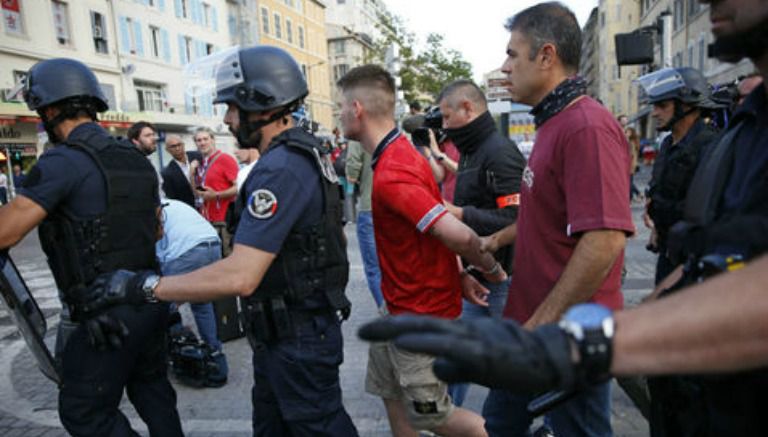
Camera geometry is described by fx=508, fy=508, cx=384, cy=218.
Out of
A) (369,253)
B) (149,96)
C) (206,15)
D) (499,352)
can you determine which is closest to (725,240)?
(499,352)

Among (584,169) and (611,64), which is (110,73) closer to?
(584,169)

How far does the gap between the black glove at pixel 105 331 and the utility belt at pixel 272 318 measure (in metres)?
0.64

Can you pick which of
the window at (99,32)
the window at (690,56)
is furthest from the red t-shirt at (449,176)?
the window at (690,56)

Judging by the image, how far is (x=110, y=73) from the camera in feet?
85.3

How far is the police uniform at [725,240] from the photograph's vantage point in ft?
3.23

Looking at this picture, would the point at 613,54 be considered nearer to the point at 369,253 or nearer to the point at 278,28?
the point at 278,28

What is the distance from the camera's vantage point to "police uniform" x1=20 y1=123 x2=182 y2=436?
242 cm

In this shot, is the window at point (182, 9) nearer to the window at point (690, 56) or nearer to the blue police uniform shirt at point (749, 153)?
the window at point (690, 56)

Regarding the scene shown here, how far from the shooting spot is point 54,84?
2.63 m

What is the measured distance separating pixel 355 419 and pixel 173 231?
2.15 metres

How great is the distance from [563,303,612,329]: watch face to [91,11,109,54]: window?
29.7 meters

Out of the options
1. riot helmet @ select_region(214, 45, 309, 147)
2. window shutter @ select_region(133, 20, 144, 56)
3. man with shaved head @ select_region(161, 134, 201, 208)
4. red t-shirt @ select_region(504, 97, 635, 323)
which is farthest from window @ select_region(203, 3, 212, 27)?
red t-shirt @ select_region(504, 97, 635, 323)

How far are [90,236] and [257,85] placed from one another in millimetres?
1107

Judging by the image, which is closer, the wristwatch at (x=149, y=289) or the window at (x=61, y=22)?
the wristwatch at (x=149, y=289)
